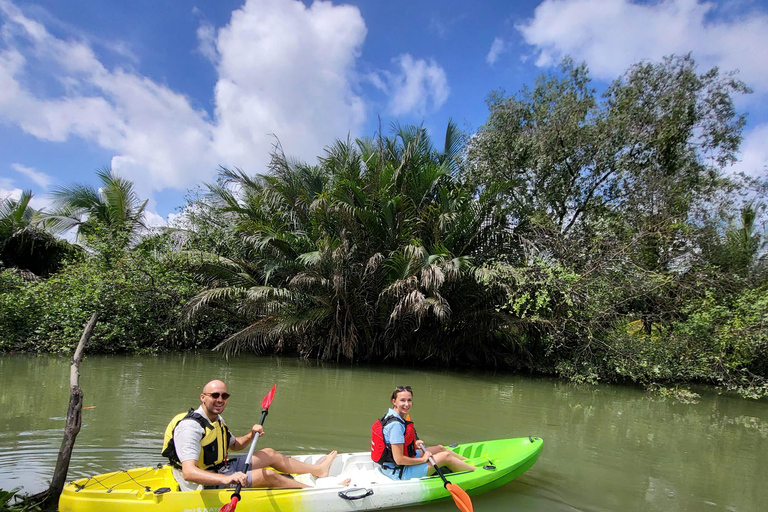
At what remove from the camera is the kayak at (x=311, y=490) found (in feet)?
12.4

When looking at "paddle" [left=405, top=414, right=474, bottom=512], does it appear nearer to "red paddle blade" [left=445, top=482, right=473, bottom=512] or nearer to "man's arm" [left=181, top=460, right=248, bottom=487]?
"red paddle blade" [left=445, top=482, right=473, bottom=512]

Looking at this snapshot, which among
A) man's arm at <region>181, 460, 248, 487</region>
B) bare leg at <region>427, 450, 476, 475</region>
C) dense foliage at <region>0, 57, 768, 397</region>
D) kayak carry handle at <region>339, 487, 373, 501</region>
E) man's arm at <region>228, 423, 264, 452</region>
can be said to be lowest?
kayak carry handle at <region>339, 487, 373, 501</region>

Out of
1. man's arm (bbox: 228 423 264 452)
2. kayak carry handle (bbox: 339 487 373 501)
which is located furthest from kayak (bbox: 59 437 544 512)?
man's arm (bbox: 228 423 264 452)

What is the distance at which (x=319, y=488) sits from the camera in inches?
166

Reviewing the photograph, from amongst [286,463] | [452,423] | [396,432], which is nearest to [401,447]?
[396,432]

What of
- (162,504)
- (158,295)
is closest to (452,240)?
(158,295)

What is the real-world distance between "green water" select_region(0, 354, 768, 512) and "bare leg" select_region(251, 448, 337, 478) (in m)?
1.03

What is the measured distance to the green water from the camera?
16.7ft

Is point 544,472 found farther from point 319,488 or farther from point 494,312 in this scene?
point 494,312

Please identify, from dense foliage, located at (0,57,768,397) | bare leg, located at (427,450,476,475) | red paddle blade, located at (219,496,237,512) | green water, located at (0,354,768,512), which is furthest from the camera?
dense foliage, located at (0,57,768,397)

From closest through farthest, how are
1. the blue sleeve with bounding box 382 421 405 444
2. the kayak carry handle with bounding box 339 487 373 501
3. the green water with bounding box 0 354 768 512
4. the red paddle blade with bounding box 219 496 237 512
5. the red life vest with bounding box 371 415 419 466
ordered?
1. the red paddle blade with bounding box 219 496 237 512
2. the kayak carry handle with bounding box 339 487 373 501
3. the blue sleeve with bounding box 382 421 405 444
4. the red life vest with bounding box 371 415 419 466
5. the green water with bounding box 0 354 768 512

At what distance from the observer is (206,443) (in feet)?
12.8

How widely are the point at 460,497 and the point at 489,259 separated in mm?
8158

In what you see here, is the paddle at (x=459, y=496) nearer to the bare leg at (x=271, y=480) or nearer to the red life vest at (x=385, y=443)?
the red life vest at (x=385, y=443)
